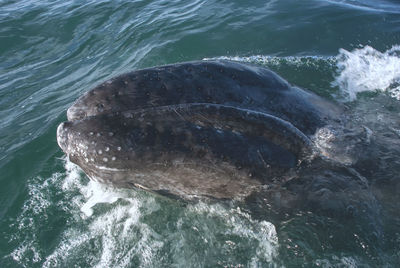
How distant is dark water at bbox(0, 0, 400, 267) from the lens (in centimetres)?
416

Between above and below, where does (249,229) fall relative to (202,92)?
below

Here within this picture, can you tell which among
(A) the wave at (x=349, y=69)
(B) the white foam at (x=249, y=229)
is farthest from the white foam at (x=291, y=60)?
(B) the white foam at (x=249, y=229)

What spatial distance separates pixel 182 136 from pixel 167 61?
20.7ft

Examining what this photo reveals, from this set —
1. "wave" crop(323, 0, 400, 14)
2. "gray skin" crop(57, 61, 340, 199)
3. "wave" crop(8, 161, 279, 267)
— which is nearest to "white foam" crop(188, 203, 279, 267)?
"wave" crop(8, 161, 279, 267)

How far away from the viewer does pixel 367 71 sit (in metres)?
8.28

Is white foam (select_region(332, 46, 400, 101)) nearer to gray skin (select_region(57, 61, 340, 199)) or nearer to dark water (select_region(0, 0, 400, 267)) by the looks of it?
dark water (select_region(0, 0, 400, 267))

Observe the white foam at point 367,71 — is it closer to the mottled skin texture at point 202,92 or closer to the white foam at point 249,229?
the mottled skin texture at point 202,92

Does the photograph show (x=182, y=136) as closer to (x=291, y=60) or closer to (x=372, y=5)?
(x=291, y=60)

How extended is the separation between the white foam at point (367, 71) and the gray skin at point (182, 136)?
13.0 feet

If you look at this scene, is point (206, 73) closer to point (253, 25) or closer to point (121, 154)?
point (121, 154)

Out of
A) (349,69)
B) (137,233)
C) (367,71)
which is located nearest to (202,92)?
(137,233)

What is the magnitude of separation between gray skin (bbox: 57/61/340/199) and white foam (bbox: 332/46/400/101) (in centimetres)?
395

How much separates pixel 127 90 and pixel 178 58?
20.0ft

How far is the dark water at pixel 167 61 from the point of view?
416 centimetres
